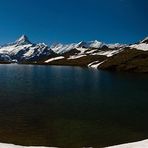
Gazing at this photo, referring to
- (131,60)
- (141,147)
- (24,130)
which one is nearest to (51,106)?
(24,130)

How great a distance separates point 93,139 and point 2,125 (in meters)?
10.8

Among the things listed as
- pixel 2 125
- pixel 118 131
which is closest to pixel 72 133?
pixel 118 131

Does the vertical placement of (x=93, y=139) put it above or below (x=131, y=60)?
below

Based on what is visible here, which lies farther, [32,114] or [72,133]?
[32,114]

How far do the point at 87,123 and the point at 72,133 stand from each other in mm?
4759

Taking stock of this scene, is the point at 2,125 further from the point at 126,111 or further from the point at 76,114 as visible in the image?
the point at 126,111

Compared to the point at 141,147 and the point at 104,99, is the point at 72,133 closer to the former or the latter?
the point at 141,147

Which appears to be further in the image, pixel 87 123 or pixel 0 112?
pixel 0 112

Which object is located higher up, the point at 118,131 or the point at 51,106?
the point at 51,106

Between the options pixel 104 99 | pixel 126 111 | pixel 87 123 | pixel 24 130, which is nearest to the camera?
pixel 24 130

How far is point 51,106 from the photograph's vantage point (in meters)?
45.8

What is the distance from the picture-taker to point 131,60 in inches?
6885

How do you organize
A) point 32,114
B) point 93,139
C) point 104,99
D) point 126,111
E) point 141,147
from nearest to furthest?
point 141,147 < point 93,139 < point 32,114 < point 126,111 < point 104,99

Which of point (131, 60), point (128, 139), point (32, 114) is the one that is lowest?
point (128, 139)
